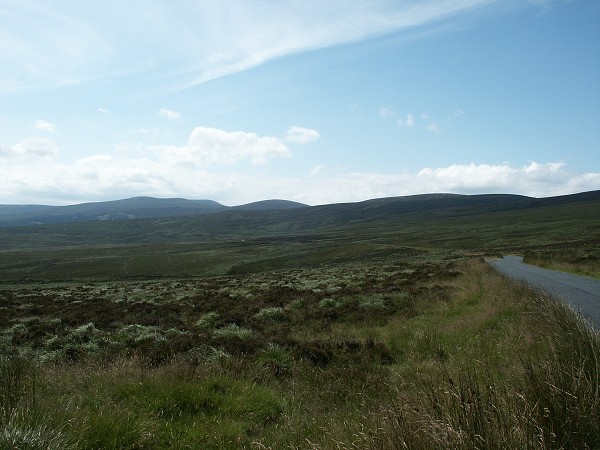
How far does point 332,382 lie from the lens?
809cm

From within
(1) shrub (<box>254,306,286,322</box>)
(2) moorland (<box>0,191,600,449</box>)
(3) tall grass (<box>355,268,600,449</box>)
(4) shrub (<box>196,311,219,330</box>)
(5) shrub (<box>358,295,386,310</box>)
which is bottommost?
(4) shrub (<box>196,311,219,330</box>)

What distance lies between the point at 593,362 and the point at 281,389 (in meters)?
4.99

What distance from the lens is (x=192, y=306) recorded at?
79.6ft

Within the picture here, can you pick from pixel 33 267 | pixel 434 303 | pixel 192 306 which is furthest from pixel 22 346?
pixel 33 267

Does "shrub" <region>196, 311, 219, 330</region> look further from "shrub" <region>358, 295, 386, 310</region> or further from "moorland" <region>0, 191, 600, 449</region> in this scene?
"shrub" <region>358, 295, 386, 310</region>

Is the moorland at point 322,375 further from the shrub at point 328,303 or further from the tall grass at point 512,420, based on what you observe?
the shrub at point 328,303

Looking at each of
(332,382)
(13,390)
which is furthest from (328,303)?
(13,390)

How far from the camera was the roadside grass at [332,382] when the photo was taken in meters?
3.76

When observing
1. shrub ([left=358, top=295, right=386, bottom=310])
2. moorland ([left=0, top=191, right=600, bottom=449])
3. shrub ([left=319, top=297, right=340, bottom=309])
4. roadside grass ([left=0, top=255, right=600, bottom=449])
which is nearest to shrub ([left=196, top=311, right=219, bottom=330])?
roadside grass ([left=0, top=255, right=600, bottom=449])

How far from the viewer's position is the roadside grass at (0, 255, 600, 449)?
376cm

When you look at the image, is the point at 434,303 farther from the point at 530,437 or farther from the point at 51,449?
the point at 51,449

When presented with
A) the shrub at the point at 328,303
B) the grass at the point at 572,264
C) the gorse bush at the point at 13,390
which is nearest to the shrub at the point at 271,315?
the shrub at the point at 328,303

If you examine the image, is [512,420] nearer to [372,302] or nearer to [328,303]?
[372,302]

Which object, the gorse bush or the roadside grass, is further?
the gorse bush
